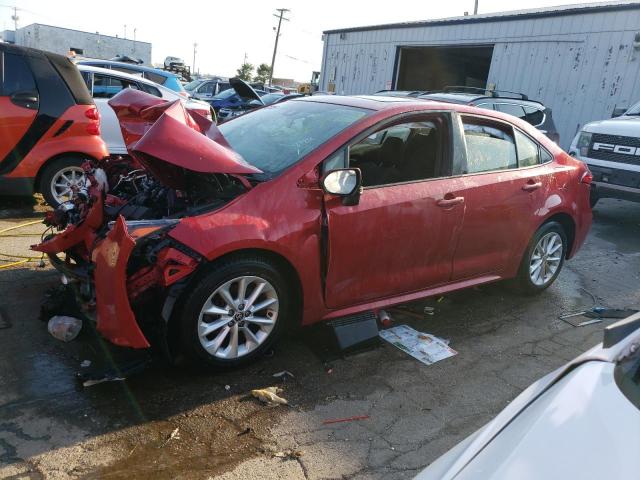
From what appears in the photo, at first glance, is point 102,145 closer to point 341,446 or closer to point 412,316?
point 412,316

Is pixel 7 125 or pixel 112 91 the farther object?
pixel 112 91

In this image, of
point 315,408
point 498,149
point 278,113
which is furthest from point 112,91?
point 315,408

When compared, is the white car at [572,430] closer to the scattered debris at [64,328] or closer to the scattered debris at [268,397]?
the scattered debris at [268,397]

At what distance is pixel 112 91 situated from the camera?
27.3ft

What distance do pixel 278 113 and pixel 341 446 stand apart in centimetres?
252

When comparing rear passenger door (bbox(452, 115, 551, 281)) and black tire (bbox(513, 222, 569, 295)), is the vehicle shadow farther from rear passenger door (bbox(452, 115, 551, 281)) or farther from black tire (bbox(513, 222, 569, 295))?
black tire (bbox(513, 222, 569, 295))

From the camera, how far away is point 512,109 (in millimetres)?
10031

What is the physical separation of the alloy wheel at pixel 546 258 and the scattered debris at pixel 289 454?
296 centimetres

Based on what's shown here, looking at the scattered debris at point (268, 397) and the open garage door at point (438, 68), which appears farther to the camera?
the open garage door at point (438, 68)

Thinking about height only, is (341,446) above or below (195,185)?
below

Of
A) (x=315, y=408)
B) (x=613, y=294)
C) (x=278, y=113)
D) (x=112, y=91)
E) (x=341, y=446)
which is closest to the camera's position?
(x=341, y=446)

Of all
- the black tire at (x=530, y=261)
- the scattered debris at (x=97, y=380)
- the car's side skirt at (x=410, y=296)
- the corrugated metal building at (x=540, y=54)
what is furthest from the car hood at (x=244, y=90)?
the corrugated metal building at (x=540, y=54)

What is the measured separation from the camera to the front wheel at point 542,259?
15.3 ft

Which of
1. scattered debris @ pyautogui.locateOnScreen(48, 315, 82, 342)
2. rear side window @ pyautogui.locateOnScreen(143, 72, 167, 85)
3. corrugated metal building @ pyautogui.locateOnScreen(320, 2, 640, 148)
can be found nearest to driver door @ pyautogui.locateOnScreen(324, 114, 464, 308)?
scattered debris @ pyautogui.locateOnScreen(48, 315, 82, 342)
